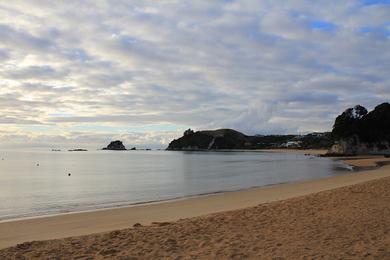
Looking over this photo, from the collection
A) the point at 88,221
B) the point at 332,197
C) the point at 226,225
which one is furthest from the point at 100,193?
the point at 226,225

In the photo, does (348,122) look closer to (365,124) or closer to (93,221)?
(365,124)

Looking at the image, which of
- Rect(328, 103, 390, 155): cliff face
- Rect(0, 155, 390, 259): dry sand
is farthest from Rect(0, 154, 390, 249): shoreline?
Rect(328, 103, 390, 155): cliff face

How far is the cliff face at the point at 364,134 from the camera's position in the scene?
119m

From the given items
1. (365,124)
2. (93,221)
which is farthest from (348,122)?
(93,221)

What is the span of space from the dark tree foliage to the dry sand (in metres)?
109

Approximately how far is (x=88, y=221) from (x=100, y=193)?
13.2m

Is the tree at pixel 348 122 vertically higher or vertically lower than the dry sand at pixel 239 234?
higher

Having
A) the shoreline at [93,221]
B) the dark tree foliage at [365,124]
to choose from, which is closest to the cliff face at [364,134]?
the dark tree foliage at [365,124]

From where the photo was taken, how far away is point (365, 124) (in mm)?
120750

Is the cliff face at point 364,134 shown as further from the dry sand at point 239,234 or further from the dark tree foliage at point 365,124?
the dry sand at point 239,234

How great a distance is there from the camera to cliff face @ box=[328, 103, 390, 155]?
11875cm

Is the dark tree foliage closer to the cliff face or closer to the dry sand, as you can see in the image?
the cliff face

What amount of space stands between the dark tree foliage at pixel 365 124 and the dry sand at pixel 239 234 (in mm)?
109256

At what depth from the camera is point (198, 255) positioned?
329 inches
